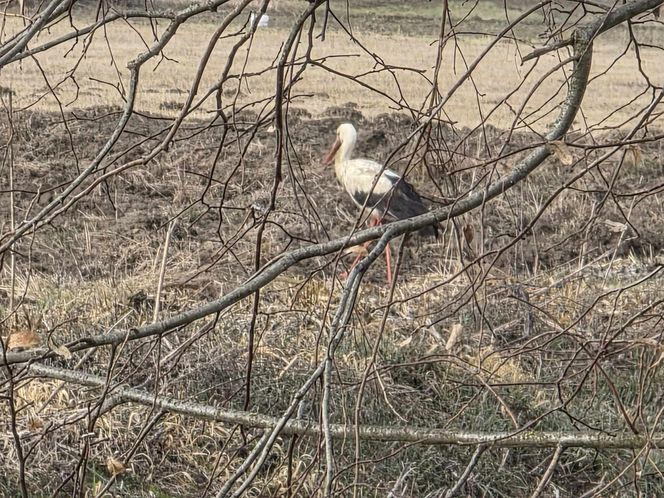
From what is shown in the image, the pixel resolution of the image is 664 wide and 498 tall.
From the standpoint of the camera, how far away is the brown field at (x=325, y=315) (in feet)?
8.45

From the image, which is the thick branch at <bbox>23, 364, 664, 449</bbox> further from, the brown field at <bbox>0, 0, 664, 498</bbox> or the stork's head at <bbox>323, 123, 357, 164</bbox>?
the stork's head at <bbox>323, 123, 357, 164</bbox>

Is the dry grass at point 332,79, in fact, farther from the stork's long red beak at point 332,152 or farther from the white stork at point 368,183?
the white stork at point 368,183

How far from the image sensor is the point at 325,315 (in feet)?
6.57

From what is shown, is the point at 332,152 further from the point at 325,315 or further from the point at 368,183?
the point at 325,315

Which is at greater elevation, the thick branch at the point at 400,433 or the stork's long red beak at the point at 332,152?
the thick branch at the point at 400,433

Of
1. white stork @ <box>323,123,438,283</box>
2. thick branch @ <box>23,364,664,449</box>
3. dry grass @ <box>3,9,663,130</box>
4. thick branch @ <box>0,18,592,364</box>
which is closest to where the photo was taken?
thick branch @ <box>0,18,592,364</box>

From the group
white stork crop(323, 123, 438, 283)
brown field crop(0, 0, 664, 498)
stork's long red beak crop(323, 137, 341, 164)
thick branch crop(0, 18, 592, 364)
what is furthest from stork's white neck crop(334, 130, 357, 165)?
thick branch crop(0, 18, 592, 364)

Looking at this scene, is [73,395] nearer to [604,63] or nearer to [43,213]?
[43,213]

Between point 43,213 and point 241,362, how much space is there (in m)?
3.52

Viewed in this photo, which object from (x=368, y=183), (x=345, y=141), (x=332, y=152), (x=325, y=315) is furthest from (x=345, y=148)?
(x=325, y=315)

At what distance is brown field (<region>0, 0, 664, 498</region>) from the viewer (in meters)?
2.58

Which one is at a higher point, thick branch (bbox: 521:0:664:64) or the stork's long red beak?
thick branch (bbox: 521:0:664:64)

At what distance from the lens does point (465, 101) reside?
16453 mm

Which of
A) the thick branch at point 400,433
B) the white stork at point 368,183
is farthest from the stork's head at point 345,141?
the thick branch at point 400,433
